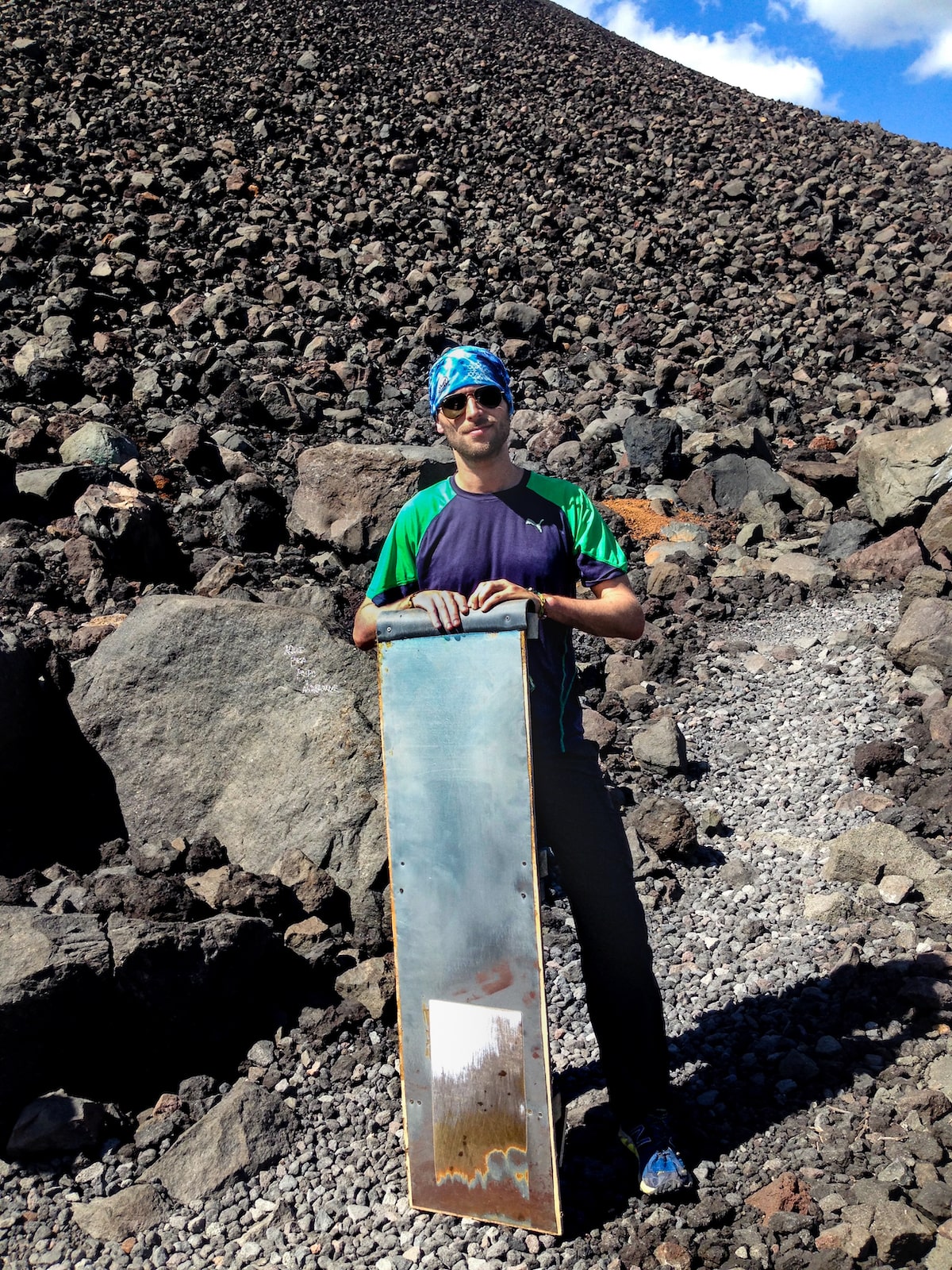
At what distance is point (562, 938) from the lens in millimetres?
3979

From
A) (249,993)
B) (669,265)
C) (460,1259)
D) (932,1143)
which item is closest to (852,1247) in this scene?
(932,1143)

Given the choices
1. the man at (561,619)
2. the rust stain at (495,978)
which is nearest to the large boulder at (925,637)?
the man at (561,619)

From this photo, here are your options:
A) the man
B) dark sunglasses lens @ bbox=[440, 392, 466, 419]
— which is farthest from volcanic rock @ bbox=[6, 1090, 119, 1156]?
dark sunglasses lens @ bbox=[440, 392, 466, 419]

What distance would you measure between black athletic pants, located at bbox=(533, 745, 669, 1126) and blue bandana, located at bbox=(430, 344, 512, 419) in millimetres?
920

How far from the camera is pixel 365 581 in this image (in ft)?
22.4

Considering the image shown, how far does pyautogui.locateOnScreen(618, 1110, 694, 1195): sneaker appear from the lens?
2645 mm

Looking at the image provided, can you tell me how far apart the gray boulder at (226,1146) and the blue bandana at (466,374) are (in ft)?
6.97

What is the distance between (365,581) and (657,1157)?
463cm

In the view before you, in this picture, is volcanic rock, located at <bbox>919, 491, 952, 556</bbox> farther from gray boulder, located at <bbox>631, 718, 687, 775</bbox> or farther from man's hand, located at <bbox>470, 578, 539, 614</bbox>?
man's hand, located at <bbox>470, 578, 539, 614</bbox>

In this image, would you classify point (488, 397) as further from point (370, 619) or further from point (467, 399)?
point (370, 619)

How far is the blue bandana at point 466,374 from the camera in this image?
2584mm

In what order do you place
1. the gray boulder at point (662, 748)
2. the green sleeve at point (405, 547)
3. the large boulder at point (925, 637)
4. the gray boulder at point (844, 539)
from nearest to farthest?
the green sleeve at point (405, 547) → the gray boulder at point (662, 748) → the large boulder at point (925, 637) → the gray boulder at point (844, 539)

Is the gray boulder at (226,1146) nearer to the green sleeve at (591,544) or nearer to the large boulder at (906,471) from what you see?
the green sleeve at (591,544)

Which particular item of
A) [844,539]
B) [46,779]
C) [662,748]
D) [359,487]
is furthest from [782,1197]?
[844,539]
